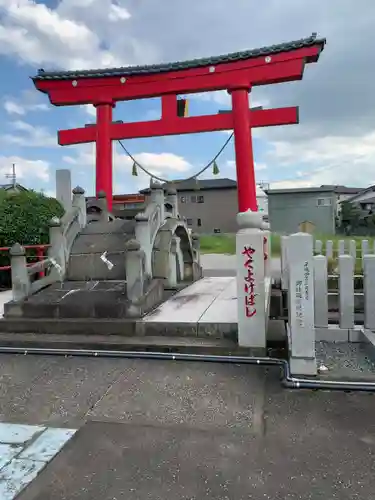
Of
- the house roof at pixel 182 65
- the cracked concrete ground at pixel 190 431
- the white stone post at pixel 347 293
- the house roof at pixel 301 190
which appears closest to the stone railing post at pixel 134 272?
the cracked concrete ground at pixel 190 431

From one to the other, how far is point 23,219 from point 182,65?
8253 mm

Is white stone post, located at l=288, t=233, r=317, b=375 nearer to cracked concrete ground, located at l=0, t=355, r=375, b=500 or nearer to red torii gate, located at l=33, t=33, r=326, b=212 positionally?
cracked concrete ground, located at l=0, t=355, r=375, b=500

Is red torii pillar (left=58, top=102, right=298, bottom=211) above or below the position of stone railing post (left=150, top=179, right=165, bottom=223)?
above

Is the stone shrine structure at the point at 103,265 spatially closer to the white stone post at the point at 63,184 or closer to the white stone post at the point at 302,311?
the white stone post at the point at 302,311

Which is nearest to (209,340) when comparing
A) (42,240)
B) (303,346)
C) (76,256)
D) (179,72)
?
(303,346)

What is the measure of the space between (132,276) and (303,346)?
9.14 ft

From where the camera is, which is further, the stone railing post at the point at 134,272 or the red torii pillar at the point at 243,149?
the red torii pillar at the point at 243,149

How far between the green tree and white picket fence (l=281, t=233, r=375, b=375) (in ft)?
21.2

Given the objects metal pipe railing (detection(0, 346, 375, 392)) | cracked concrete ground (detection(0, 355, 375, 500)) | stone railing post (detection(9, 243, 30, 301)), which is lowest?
cracked concrete ground (detection(0, 355, 375, 500))

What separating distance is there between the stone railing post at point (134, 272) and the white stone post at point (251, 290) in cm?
182

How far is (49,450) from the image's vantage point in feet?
9.35

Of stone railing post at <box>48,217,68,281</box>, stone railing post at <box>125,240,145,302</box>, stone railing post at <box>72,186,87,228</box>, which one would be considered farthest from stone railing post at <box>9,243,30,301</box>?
stone railing post at <box>72,186,87,228</box>

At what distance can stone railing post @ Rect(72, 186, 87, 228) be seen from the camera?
8548mm

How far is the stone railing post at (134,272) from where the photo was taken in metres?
5.91
